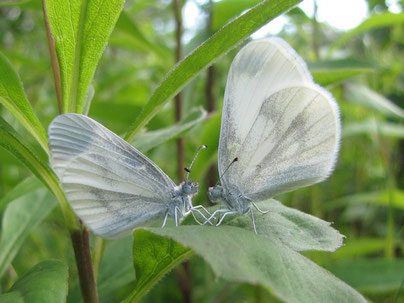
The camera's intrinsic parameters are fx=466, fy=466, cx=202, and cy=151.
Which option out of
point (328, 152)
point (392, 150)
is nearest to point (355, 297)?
point (328, 152)

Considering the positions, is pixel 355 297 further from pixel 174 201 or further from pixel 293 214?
pixel 174 201

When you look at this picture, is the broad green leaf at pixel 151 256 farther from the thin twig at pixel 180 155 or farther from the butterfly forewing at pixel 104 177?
the thin twig at pixel 180 155

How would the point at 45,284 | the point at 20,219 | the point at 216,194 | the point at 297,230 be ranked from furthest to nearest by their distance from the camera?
the point at 20,219
the point at 216,194
the point at 297,230
the point at 45,284

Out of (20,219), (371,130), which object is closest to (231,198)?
(20,219)

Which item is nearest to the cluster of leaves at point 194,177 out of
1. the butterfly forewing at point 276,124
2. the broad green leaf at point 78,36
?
the broad green leaf at point 78,36

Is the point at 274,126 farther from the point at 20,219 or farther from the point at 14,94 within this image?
the point at 20,219

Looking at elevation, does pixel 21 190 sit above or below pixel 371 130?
above

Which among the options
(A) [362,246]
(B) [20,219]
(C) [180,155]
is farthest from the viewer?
(A) [362,246]
